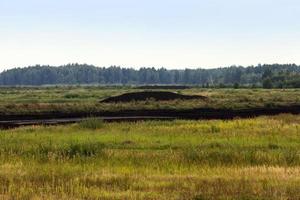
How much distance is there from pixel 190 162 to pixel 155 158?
5.08 ft

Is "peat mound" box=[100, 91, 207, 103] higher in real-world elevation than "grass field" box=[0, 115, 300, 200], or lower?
lower

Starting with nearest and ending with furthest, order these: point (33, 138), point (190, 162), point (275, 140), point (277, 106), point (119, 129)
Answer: point (190, 162)
point (275, 140)
point (33, 138)
point (119, 129)
point (277, 106)

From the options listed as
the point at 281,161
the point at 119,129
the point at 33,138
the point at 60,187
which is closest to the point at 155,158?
the point at 281,161

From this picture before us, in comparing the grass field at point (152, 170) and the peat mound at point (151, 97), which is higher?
the grass field at point (152, 170)

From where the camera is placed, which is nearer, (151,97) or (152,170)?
(152,170)

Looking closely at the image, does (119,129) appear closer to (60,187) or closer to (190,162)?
(190,162)

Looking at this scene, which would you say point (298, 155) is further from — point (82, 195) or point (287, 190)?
point (82, 195)

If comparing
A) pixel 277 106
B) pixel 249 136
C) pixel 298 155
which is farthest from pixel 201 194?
pixel 277 106

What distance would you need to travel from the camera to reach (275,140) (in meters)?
27.8

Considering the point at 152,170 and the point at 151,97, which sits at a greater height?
the point at 152,170

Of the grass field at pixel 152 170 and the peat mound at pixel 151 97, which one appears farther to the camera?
the peat mound at pixel 151 97

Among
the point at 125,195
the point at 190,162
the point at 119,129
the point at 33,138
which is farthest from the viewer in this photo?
the point at 119,129

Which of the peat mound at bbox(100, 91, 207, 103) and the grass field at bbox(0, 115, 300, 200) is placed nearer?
the grass field at bbox(0, 115, 300, 200)

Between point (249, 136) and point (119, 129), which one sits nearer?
point (249, 136)
